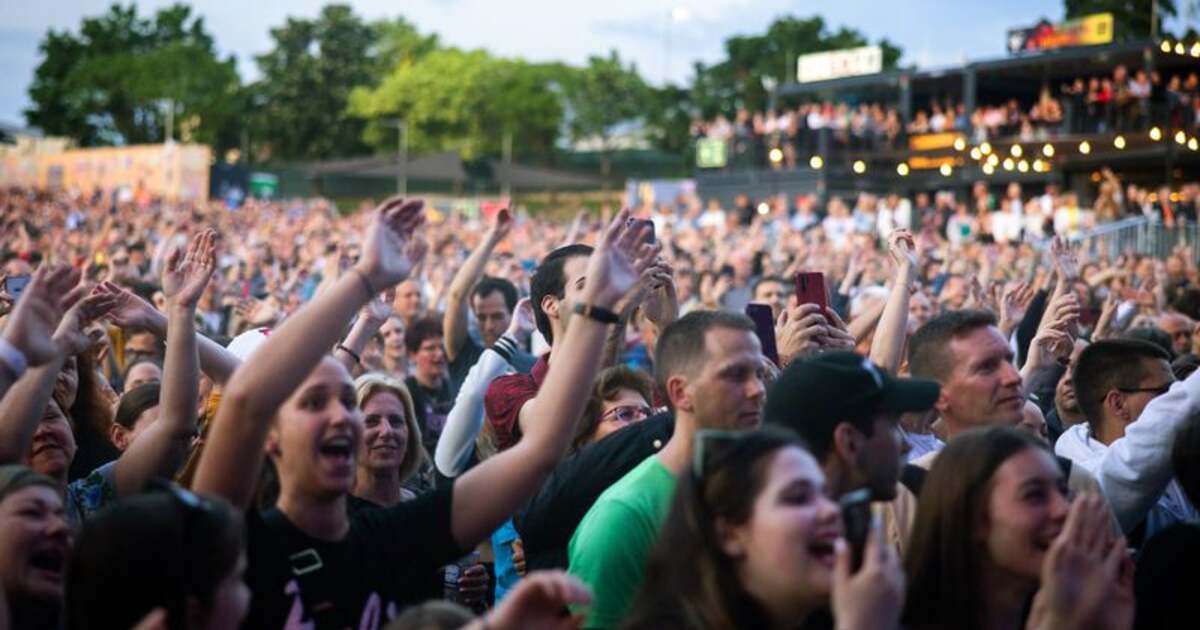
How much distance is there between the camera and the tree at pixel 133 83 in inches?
3408

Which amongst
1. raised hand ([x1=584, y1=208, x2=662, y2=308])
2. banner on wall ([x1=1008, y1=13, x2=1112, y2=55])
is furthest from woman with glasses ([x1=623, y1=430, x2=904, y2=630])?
banner on wall ([x1=1008, y1=13, x2=1112, y2=55])

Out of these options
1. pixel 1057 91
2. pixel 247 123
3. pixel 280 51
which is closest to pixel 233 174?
pixel 1057 91

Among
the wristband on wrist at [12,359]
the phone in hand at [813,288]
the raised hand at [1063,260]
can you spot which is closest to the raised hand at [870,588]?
the wristband on wrist at [12,359]

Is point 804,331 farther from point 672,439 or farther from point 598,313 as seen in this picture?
point 598,313

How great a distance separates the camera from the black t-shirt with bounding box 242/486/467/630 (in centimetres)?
325

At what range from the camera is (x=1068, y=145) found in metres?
29.7

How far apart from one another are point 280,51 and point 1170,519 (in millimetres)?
90977

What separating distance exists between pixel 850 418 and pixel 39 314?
2.02 meters

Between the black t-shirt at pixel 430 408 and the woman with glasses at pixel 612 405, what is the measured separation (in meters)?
2.00

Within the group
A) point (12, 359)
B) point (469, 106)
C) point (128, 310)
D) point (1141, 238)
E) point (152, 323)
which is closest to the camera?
point (12, 359)

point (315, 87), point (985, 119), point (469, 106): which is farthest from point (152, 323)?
point (315, 87)

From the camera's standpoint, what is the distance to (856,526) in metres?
2.87

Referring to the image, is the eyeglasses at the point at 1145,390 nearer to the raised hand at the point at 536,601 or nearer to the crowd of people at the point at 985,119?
the raised hand at the point at 536,601

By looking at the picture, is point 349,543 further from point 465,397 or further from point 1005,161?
point 1005,161
